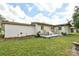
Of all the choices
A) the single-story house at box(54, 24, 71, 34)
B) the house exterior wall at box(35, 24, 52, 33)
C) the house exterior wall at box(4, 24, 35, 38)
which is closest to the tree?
the single-story house at box(54, 24, 71, 34)

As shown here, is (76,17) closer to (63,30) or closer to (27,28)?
(63,30)

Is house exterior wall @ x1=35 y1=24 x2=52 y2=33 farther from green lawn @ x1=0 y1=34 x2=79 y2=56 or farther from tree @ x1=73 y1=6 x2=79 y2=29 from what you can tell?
tree @ x1=73 y1=6 x2=79 y2=29

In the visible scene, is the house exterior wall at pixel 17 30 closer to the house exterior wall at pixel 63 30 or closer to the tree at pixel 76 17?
the house exterior wall at pixel 63 30

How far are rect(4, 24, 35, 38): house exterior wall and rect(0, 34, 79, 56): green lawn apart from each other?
68mm

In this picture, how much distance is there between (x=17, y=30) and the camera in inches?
95.7

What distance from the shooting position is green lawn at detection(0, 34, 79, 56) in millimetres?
2355

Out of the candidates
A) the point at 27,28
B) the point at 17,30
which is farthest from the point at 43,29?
the point at 17,30

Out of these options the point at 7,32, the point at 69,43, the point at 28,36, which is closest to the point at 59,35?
the point at 69,43

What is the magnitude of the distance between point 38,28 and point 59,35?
0.81 ft

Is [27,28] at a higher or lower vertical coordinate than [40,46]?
higher

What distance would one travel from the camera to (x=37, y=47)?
94.0 inches

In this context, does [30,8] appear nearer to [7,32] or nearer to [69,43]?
[7,32]


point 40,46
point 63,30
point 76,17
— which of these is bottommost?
point 40,46

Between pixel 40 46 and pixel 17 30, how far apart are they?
12.4 inches
